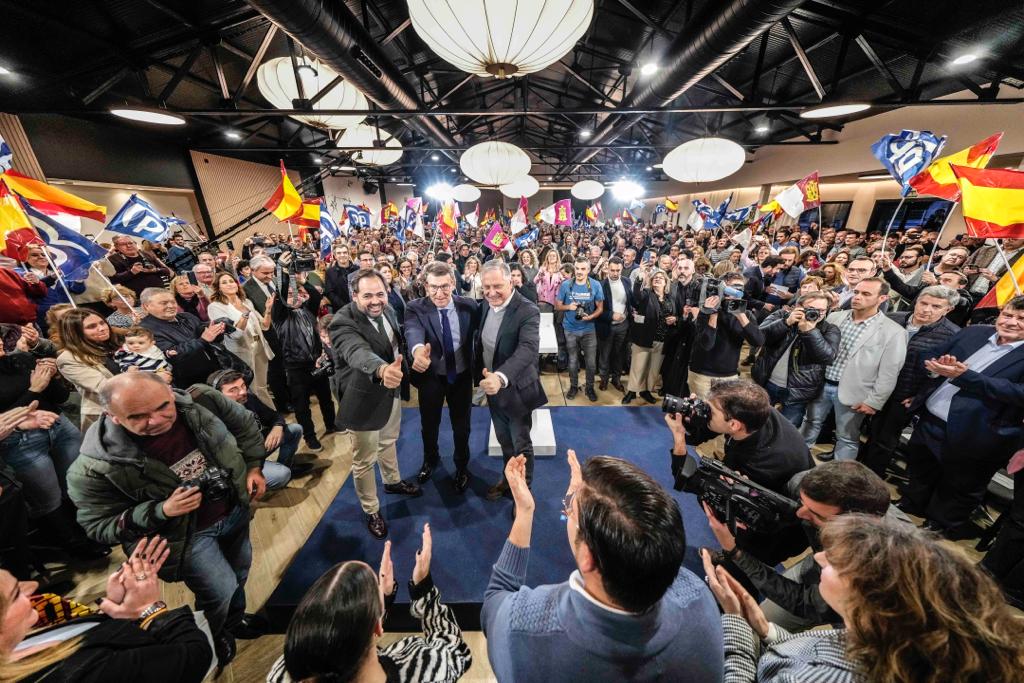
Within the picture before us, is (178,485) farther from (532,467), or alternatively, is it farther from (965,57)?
(965,57)

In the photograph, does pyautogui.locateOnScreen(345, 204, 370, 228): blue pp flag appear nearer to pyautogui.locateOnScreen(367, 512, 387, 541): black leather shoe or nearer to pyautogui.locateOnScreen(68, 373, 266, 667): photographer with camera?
pyautogui.locateOnScreen(68, 373, 266, 667): photographer with camera

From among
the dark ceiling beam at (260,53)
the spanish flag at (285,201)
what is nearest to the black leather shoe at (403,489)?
the spanish flag at (285,201)

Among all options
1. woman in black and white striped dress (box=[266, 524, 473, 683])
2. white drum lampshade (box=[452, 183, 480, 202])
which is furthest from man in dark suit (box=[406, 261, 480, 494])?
white drum lampshade (box=[452, 183, 480, 202])

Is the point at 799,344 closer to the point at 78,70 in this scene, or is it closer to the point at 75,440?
the point at 75,440

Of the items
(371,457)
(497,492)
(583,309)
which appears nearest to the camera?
(371,457)

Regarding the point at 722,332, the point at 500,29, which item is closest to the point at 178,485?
the point at 500,29

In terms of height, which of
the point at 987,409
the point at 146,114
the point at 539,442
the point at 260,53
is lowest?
the point at 539,442

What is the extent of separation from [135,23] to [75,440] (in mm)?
7048

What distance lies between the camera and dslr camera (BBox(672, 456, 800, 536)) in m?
1.50

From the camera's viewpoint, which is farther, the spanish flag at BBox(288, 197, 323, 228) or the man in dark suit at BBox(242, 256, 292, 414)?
the spanish flag at BBox(288, 197, 323, 228)

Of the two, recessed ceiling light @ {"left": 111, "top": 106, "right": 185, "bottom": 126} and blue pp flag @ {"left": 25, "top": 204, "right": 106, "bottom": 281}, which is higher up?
recessed ceiling light @ {"left": 111, "top": 106, "right": 185, "bottom": 126}

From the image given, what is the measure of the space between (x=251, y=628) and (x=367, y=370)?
1694mm

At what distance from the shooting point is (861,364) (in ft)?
9.65

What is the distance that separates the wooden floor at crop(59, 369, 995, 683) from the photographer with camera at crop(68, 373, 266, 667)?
136 millimetres
